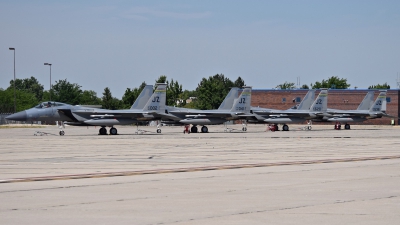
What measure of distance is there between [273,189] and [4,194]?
539cm

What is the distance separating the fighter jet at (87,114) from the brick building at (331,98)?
193 ft

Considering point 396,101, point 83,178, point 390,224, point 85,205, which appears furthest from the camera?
point 396,101

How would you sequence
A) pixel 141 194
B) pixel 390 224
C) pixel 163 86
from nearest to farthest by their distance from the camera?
pixel 390 224, pixel 141 194, pixel 163 86

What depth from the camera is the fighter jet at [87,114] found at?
54.8m

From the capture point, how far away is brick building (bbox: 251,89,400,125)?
112 meters

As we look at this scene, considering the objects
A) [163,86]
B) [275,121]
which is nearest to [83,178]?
[163,86]

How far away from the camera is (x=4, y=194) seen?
13.0 meters

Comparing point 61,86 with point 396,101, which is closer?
point 396,101

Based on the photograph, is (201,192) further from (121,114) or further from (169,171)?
(121,114)

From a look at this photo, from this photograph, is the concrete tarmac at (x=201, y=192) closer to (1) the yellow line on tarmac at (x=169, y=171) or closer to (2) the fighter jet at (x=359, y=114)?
(1) the yellow line on tarmac at (x=169, y=171)

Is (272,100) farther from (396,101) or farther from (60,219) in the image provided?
(60,219)

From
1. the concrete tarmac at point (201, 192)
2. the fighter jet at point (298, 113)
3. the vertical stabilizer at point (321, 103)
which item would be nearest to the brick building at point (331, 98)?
the fighter jet at point (298, 113)

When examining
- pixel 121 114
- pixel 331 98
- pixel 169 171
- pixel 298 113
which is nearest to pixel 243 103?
pixel 298 113

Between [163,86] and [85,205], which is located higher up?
[163,86]
